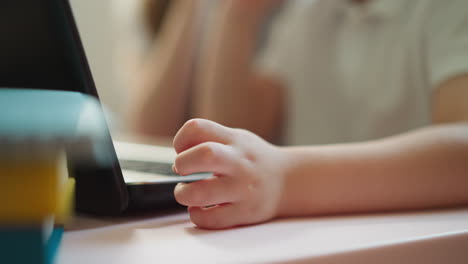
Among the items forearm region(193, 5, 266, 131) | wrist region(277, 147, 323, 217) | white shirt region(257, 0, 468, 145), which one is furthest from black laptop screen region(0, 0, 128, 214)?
forearm region(193, 5, 266, 131)

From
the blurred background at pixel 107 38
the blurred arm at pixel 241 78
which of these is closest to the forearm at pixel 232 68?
the blurred arm at pixel 241 78

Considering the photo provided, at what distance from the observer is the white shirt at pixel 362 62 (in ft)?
1.64

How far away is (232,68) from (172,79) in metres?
0.20

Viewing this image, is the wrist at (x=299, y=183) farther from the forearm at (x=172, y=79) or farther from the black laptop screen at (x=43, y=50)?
the forearm at (x=172, y=79)

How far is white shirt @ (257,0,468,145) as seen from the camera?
1.64 ft

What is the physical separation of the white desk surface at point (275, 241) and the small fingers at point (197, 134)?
45mm

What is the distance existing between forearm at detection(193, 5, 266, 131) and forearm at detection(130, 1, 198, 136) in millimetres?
112

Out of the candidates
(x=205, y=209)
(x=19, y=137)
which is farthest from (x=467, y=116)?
(x=19, y=137)

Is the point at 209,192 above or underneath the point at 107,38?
above

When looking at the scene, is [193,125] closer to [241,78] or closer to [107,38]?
[241,78]

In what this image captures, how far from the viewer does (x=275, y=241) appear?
8.2 inches

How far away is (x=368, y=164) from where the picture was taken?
0.96 ft

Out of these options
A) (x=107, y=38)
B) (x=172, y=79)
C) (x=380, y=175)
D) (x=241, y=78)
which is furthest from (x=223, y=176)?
(x=107, y=38)

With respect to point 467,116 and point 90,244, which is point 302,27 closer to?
point 467,116
